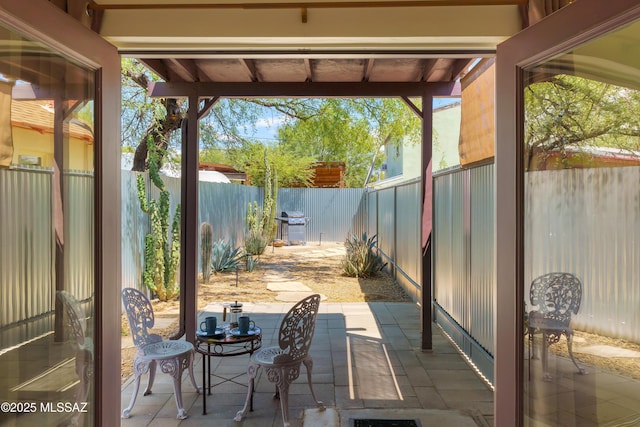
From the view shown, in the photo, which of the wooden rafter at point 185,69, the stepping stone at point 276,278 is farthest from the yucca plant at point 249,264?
the wooden rafter at point 185,69

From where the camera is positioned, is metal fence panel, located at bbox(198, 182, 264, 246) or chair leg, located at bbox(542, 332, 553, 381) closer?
chair leg, located at bbox(542, 332, 553, 381)

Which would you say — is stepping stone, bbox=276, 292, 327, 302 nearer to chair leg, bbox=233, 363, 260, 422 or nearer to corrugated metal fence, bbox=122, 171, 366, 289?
corrugated metal fence, bbox=122, 171, 366, 289

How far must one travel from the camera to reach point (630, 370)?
5.15 ft

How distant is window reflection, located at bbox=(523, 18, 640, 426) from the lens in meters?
1.54

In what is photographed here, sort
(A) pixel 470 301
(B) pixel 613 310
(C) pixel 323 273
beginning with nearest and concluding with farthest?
(B) pixel 613 310 → (A) pixel 470 301 → (C) pixel 323 273

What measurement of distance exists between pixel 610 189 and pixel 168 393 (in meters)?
3.35

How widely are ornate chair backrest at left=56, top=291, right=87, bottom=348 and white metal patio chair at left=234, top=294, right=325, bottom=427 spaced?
4.26 ft

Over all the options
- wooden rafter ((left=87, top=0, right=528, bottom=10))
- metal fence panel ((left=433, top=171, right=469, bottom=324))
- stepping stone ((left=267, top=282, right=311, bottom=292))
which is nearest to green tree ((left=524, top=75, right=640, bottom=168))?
wooden rafter ((left=87, top=0, right=528, bottom=10))

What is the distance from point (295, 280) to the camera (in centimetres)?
866

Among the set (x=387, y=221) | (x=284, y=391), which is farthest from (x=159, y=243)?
(x=387, y=221)

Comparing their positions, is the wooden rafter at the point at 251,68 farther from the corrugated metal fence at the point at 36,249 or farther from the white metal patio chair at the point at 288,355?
the corrugated metal fence at the point at 36,249

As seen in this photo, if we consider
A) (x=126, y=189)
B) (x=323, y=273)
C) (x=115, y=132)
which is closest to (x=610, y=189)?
(x=115, y=132)

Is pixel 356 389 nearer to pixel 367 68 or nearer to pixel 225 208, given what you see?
pixel 367 68

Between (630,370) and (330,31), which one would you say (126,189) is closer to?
(330,31)
